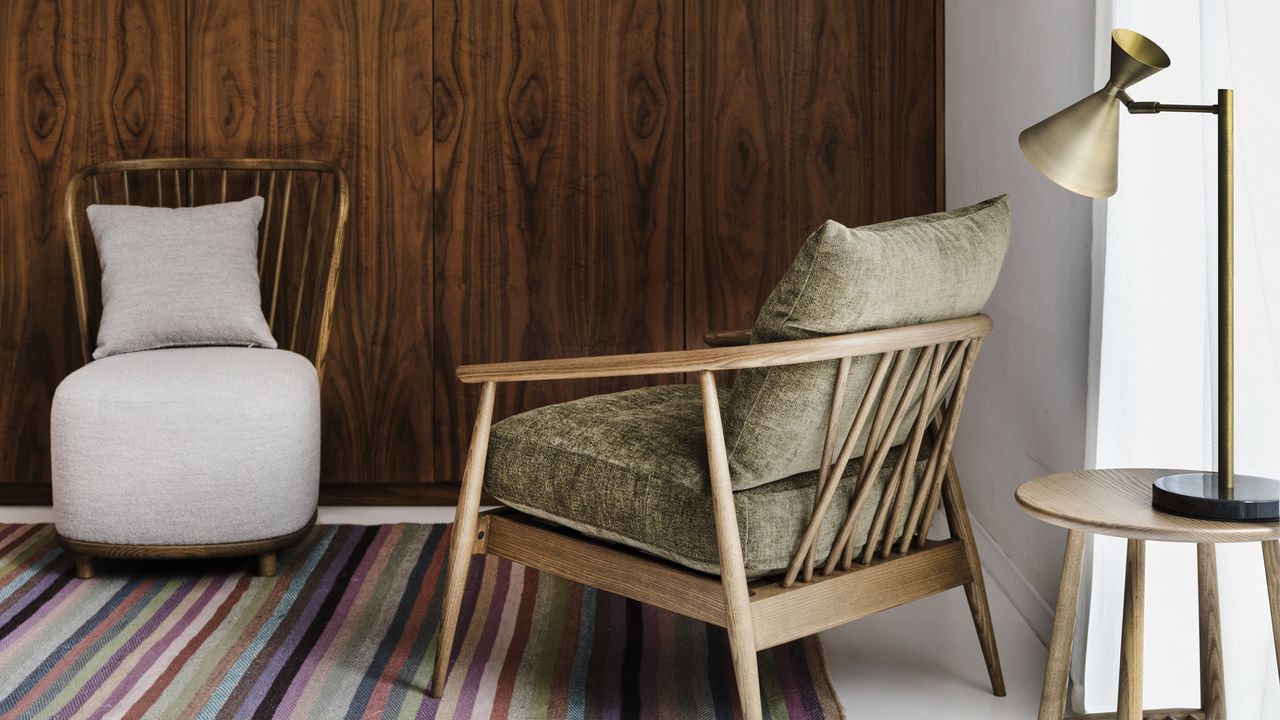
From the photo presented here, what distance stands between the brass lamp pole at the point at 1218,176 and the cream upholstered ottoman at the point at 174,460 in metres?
1.78

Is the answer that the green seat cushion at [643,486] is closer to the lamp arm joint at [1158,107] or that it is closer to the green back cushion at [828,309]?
the green back cushion at [828,309]

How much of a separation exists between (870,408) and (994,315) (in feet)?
3.62

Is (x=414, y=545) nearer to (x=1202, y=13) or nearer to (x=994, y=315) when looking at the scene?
(x=994, y=315)

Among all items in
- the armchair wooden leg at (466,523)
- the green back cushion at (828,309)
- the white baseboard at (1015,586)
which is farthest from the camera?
the white baseboard at (1015,586)

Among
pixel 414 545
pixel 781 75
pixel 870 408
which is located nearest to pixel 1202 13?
pixel 870 408

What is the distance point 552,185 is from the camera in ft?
10.7

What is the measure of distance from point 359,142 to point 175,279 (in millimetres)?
692

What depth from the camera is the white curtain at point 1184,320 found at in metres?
1.42

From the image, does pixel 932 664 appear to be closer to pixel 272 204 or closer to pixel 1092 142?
pixel 1092 142

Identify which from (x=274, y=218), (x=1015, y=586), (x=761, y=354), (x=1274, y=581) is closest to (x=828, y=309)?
(x=761, y=354)

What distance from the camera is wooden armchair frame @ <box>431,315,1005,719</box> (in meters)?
1.59

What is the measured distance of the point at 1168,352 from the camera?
65.4 inches

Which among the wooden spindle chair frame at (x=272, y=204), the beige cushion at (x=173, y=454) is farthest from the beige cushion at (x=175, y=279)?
the beige cushion at (x=173, y=454)

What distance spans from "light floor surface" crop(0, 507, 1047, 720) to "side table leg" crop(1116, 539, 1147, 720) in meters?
0.60
